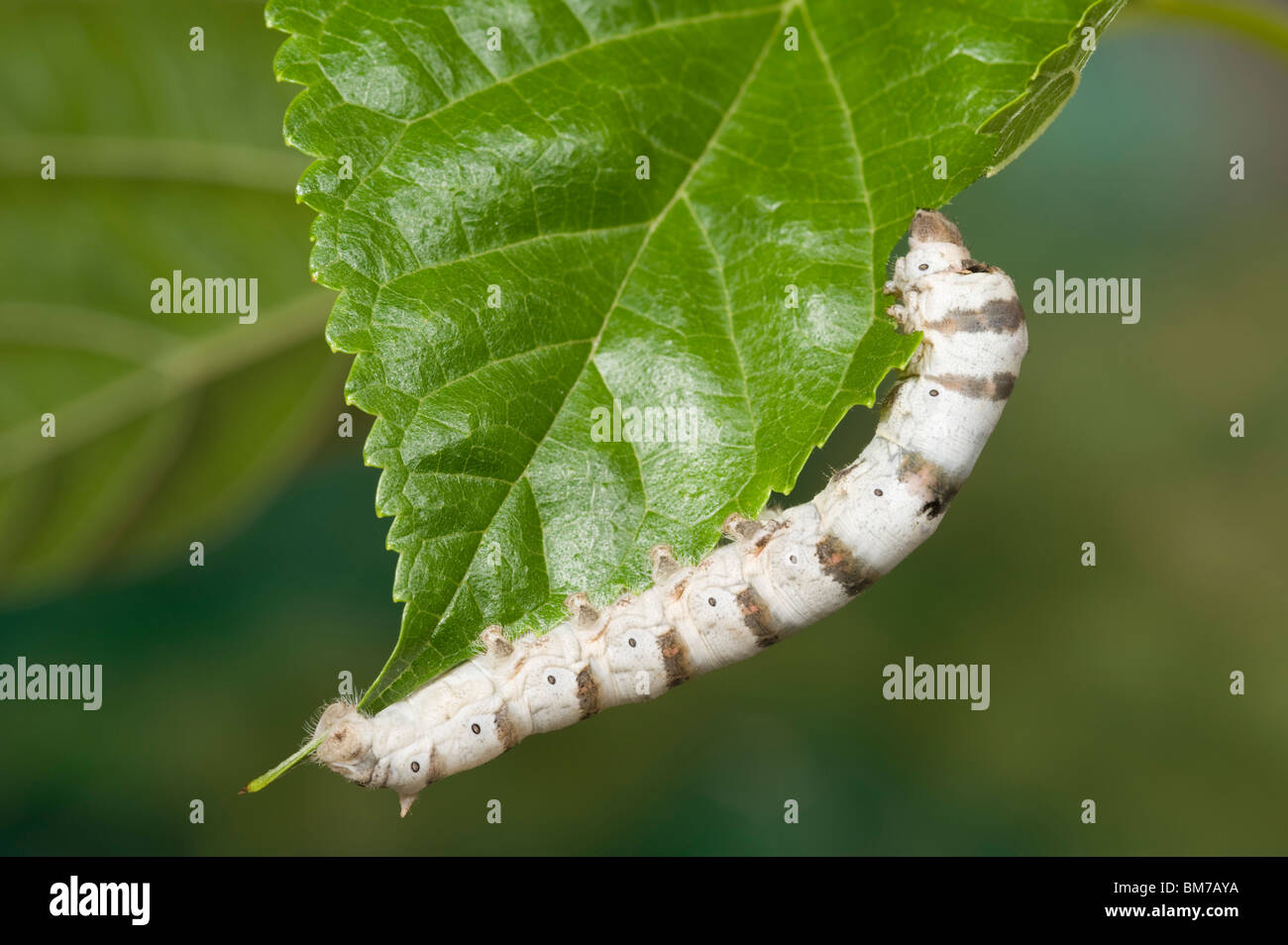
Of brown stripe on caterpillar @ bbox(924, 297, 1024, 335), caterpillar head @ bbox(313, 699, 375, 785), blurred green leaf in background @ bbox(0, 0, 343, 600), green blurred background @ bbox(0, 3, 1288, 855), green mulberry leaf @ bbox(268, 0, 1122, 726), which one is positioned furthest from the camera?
green blurred background @ bbox(0, 3, 1288, 855)

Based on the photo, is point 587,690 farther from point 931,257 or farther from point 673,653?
point 931,257

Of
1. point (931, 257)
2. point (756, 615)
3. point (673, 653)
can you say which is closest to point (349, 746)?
point (673, 653)

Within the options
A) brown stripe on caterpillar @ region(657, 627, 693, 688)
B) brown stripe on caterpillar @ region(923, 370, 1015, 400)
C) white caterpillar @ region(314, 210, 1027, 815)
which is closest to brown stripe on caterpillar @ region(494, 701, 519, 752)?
white caterpillar @ region(314, 210, 1027, 815)

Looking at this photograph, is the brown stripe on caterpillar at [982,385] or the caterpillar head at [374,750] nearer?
the brown stripe on caterpillar at [982,385]

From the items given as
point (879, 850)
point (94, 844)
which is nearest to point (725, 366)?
point (879, 850)

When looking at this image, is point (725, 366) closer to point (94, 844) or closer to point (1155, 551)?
point (94, 844)

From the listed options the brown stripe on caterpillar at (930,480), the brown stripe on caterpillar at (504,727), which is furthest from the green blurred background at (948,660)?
the brown stripe on caterpillar at (930,480)

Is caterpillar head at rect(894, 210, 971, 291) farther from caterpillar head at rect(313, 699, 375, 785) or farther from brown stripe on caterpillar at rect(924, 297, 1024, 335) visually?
caterpillar head at rect(313, 699, 375, 785)

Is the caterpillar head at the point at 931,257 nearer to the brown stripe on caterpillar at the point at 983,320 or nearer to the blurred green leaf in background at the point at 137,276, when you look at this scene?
the brown stripe on caterpillar at the point at 983,320
